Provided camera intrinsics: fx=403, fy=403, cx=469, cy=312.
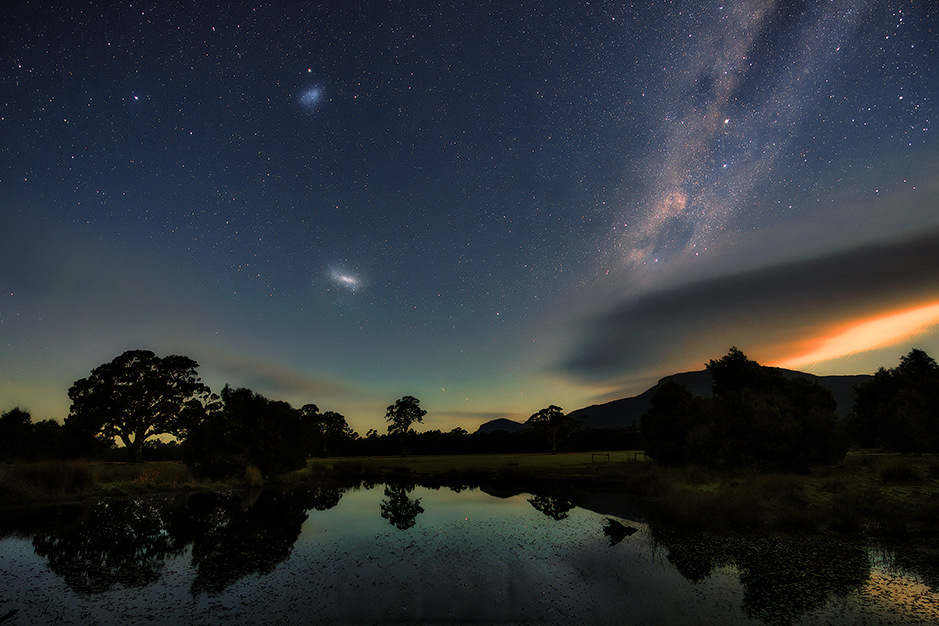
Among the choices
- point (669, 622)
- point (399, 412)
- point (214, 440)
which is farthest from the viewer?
point (399, 412)

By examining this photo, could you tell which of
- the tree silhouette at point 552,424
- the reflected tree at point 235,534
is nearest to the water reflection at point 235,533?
the reflected tree at point 235,534

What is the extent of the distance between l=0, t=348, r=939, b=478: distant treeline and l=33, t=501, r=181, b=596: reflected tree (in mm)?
17599

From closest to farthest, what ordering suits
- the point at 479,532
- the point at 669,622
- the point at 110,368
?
the point at 669,622
the point at 479,532
the point at 110,368

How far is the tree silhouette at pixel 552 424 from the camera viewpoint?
348ft

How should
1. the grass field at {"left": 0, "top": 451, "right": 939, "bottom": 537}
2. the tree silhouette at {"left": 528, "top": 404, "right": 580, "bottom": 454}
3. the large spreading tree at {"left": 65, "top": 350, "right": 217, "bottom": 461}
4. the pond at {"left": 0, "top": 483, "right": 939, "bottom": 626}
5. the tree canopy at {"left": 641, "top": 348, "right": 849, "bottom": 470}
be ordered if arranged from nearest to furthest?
the pond at {"left": 0, "top": 483, "right": 939, "bottom": 626} → the grass field at {"left": 0, "top": 451, "right": 939, "bottom": 537} → the tree canopy at {"left": 641, "top": 348, "right": 849, "bottom": 470} → the large spreading tree at {"left": 65, "top": 350, "right": 217, "bottom": 461} → the tree silhouette at {"left": 528, "top": 404, "right": 580, "bottom": 454}

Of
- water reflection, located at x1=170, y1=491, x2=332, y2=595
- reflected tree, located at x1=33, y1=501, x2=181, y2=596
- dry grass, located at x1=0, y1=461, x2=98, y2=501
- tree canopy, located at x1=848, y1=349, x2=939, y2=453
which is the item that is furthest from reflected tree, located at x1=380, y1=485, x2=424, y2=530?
tree canopy, located at x1=848, y1=349, x2=939, y2=453

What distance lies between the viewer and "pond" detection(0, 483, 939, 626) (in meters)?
8.95

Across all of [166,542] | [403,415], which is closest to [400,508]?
[166,542]

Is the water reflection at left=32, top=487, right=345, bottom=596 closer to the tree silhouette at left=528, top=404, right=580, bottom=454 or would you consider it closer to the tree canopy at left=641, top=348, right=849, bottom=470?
the tree canopy at left=641, top=348, right=849, bottom=470

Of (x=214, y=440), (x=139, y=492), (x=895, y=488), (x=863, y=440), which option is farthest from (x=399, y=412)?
(x=895, y=488)

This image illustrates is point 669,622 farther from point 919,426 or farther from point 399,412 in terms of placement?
point 399,412

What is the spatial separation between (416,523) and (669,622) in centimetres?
1397

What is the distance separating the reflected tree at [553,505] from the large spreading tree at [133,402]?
4240 cm

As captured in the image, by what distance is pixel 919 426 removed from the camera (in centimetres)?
2875
